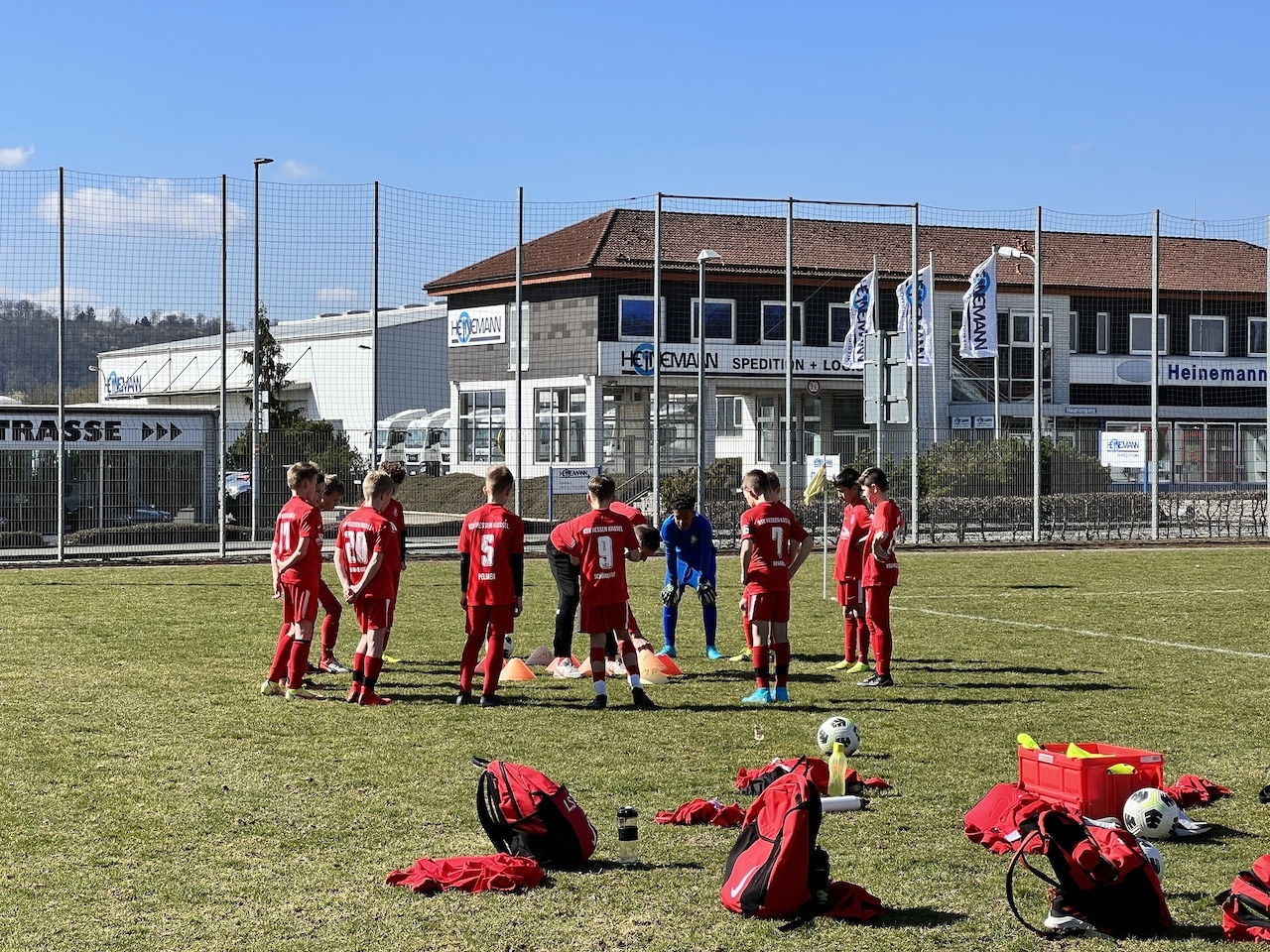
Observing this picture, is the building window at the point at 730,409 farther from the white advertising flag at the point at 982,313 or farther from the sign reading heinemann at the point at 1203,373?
the sign reading heinemann at the point at 1203,373

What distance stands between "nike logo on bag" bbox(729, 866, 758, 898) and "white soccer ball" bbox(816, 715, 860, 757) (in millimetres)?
2947

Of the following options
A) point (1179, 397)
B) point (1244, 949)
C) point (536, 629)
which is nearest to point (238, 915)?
point (1244, 949)

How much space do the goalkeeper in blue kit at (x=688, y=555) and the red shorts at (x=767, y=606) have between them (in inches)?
97.0

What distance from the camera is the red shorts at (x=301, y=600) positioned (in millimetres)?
11172

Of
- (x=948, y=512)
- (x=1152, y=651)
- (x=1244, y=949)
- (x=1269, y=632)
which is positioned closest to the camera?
(x=1244, y=949)

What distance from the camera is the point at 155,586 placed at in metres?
21.2

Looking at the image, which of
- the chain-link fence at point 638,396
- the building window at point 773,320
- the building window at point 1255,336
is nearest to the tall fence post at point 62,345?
the chain-link fence at point 638,396

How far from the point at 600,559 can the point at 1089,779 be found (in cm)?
460

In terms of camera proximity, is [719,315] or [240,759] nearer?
[240,759]

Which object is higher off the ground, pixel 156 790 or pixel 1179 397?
pixel 1179 397

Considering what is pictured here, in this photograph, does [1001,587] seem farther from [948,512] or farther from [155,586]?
[155,586]

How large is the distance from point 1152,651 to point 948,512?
17.2 meters

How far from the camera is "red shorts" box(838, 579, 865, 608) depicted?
42.1 feet

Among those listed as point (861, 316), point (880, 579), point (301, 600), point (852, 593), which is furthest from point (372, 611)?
point (861, 316)
